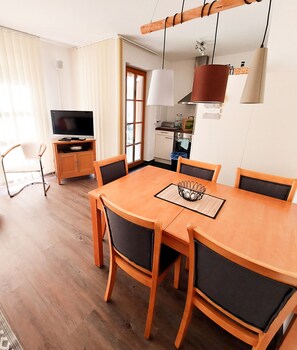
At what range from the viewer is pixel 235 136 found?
95.0 inches

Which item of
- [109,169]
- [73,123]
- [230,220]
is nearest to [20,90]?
[73,123]

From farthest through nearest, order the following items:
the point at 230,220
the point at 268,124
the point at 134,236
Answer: the point at 268,124 < the point at 230,220 < the point at 134,236

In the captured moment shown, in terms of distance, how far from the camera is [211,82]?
117cm

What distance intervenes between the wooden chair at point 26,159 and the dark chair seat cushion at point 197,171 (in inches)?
86.1

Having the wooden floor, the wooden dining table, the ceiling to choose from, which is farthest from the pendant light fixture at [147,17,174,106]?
the wooden floor

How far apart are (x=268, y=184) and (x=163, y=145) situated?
10.6 feet

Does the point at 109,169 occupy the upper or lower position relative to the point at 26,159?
upper

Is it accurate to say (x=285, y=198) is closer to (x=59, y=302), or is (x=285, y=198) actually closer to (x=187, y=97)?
(x=59, y=302)

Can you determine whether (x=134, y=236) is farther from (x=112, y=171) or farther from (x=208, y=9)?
(x=208, y=9)

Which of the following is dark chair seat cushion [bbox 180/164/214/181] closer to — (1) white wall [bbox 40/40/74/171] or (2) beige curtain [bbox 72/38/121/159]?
(2) beige curtain [bbox 72/38/121/159]

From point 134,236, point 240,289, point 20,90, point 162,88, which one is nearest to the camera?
point 240,289

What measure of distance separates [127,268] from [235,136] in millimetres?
2028

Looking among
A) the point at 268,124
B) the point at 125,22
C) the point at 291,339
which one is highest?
the point at 125,22

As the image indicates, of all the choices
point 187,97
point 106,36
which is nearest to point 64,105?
point 106,36
